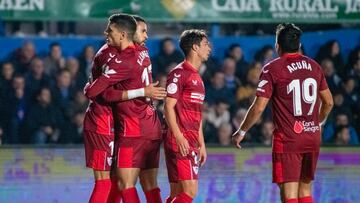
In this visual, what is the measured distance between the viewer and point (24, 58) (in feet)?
41.3

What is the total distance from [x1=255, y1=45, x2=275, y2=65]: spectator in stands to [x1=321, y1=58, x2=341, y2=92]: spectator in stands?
25.3 inches

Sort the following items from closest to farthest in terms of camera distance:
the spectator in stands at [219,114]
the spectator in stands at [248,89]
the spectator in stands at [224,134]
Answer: the spectator in stands at [224,134] → the spectator in stands at [219,114] → the spectator in stands at [248,89]

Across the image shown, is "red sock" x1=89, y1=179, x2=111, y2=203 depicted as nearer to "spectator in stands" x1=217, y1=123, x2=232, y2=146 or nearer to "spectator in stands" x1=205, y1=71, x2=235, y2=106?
"spectator in stands" x1=217, y1=123, x2=232, y2=146

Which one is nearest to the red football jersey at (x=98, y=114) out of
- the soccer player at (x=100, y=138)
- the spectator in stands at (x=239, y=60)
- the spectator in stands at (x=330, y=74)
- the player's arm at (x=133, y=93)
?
the soccer player at (x=100, y=138)

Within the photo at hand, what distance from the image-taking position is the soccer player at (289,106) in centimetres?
856

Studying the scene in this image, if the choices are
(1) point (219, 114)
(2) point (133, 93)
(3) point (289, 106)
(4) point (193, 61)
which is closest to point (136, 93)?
(2) point (133, 93)

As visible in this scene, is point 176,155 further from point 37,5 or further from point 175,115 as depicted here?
point 37,5

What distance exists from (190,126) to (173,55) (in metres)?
4.26

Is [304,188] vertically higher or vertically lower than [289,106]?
lower

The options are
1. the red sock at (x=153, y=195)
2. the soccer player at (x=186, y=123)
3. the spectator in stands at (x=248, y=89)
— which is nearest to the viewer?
the soccer player at (x=186, y=123)

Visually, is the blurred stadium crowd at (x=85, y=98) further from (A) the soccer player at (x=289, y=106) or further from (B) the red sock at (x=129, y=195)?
(B) the red sock at (x=129, y=195)

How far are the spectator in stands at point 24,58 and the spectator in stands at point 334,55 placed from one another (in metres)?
3.57

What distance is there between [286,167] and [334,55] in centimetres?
502

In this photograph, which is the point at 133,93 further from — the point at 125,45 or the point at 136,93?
the point at 125,45
